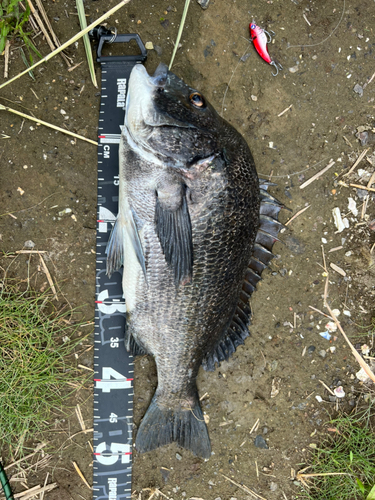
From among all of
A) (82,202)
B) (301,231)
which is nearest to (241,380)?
(301,231)

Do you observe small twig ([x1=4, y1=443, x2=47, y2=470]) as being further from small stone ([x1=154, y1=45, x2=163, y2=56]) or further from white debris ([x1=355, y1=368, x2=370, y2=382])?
small stone ([x1=154, y1=45, x2=163, y2=56])

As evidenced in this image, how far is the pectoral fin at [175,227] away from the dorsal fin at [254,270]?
54cm

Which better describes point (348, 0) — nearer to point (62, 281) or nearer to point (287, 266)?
point (287, 266)

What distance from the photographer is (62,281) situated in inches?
92.8

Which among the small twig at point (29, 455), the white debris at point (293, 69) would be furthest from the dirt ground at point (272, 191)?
the small twig at point (29, 455)

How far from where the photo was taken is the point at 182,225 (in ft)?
5.80

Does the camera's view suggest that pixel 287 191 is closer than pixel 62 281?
No

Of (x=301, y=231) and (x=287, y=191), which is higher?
(x=287, y=191)

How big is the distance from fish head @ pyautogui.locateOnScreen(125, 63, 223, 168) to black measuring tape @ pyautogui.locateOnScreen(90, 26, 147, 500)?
0.45m

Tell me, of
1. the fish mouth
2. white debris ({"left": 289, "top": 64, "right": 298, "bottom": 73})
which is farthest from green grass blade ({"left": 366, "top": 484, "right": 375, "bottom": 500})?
white debris ({"left": 289, "top": 64, "right": 298, "bottom": 73})

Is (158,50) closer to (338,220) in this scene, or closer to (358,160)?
(358,160)

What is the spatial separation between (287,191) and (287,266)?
0.58 meters

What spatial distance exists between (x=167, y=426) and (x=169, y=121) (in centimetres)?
195

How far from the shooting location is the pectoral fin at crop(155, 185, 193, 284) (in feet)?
5.81
